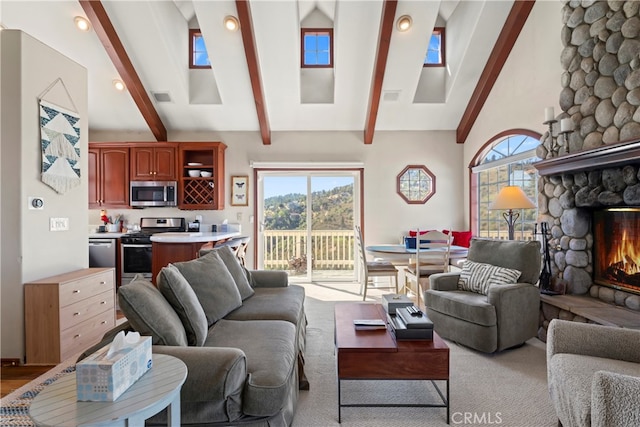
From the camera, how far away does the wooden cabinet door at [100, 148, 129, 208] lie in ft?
17.7

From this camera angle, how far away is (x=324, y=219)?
228 inches

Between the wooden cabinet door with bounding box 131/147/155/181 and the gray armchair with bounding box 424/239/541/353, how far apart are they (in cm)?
465

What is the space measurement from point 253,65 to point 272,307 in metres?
3.26

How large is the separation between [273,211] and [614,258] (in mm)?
4510

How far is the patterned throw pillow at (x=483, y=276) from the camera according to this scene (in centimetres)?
299

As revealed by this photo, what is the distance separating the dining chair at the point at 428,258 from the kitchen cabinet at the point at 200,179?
130 inches

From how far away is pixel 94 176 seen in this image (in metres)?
5.42

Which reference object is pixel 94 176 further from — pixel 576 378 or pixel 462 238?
pixel 576 378

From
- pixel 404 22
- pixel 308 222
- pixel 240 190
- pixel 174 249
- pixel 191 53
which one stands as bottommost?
pixel 174 249

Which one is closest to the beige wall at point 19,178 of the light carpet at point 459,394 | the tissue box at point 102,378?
the tissue box at point 102,378

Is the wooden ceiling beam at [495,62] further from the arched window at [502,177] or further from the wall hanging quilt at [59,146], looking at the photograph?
the wall hanging quilt at [59,146]

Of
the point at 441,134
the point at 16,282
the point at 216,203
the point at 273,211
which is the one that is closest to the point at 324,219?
the point at 273,211

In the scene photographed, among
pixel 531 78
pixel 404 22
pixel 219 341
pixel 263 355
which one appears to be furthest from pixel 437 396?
pixel 404 22

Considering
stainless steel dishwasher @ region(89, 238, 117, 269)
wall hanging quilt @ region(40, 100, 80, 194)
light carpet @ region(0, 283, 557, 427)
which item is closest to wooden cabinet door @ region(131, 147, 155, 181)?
stainless steel dishwasher @ region(89, 238, 117, 269)
